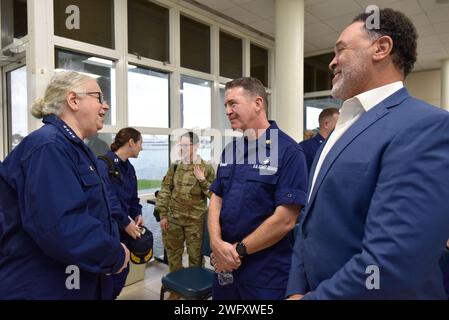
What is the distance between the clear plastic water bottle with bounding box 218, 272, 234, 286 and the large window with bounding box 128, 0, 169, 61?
112 inches

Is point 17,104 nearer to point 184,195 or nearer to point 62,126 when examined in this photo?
point 184,195

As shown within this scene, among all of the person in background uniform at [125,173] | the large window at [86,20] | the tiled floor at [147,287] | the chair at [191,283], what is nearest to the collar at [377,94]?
the chair at [191,283]

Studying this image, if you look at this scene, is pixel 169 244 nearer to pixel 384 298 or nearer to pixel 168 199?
pixel 168 199

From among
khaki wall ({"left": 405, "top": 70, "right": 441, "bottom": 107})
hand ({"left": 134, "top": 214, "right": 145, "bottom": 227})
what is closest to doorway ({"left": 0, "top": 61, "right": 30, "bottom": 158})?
hand ({"left": 134, "top": 214, "right": 145, "bottom": 227})

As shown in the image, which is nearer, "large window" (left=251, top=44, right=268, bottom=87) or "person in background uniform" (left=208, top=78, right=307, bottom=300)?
"person in background uniform" (left=208, top=78, right=307, bottom=300)

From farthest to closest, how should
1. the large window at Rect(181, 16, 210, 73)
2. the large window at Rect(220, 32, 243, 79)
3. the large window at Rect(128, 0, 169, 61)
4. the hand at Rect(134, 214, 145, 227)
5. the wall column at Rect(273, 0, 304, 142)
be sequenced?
the large window at Rect(220, 32, 243, 79)
the large window at Rect(181, 16, 210, 73)
the wall column at Rect(273, 0, 304, 142)
the large window at Rect(128, 0, 169, 61)
the hand at Rect(134, 214, 145, 227)

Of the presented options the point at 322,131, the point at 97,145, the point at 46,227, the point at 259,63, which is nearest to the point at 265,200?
the point at 46,227

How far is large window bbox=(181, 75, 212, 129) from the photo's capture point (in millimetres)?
3996

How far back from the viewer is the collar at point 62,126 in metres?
1.16

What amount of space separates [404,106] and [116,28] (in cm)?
321

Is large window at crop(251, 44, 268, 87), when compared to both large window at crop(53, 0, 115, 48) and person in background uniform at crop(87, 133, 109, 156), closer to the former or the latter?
large window at crop(53, 0, 115, 48)

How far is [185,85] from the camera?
4.02 metres

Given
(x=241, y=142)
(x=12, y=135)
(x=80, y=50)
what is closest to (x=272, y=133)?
(x=241, y=142)

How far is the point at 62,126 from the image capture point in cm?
118
